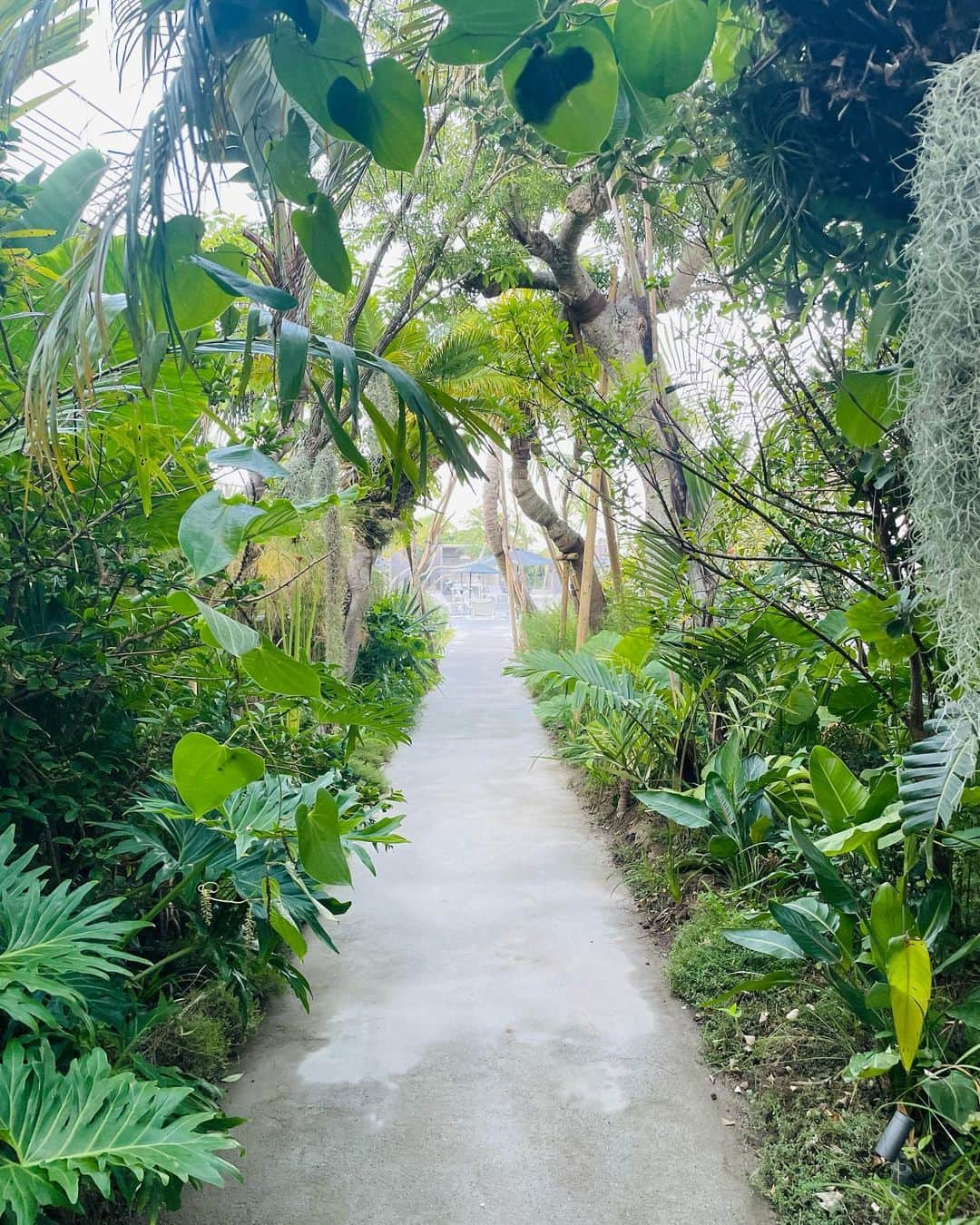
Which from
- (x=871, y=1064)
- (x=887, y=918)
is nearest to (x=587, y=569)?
(x=887, y=918)

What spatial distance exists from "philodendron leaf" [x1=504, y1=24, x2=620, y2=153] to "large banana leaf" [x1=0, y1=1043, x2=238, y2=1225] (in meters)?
1.26

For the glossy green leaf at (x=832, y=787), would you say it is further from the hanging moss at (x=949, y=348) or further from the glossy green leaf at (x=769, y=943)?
the hanging moss at (x=949, y=348)

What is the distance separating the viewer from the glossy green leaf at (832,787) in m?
2.00

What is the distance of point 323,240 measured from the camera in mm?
674

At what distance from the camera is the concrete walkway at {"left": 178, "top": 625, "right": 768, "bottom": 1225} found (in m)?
1.66

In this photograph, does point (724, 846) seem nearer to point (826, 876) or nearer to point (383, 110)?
point (826, 876)

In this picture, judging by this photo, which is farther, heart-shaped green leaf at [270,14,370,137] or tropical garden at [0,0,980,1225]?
tropical garden at [0,0,980,1225]

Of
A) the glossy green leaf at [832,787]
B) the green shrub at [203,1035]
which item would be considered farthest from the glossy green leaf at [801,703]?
the green shrub at [203,1035]

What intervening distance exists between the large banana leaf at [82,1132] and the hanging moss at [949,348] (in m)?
1.21

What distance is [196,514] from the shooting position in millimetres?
651

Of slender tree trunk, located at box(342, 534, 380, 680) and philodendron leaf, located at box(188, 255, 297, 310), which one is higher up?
philodendron leaf, located at box(188, 255, 297, 310)

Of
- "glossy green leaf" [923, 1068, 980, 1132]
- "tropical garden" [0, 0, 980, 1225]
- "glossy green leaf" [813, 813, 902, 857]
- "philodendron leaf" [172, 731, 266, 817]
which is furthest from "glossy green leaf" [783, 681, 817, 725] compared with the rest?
"philodendron leaf" [172, 731, 266, 817]

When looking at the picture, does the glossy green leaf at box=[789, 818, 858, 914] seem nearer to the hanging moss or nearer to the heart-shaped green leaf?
the hanging moss

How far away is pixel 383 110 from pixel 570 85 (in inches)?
5.9
